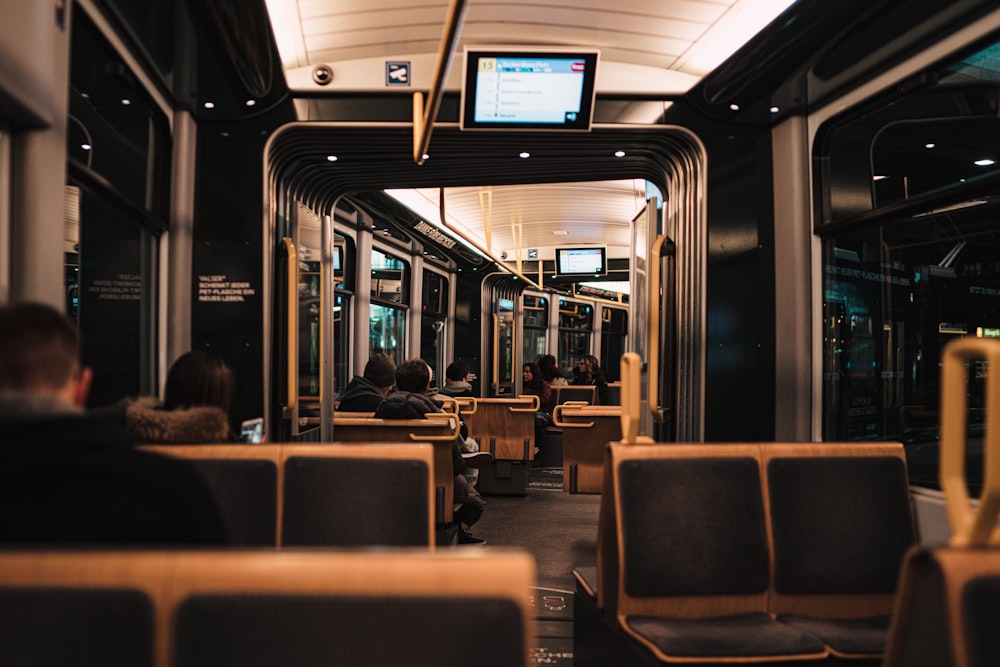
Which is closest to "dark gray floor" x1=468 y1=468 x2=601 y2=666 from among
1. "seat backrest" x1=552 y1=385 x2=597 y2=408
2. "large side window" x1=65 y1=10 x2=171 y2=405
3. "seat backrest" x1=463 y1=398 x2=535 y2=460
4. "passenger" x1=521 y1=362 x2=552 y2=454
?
"seat backrest" x1=463 y1=398 x2=535 y2=460

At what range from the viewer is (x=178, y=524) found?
1607 mm

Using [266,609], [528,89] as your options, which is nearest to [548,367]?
[528,89]

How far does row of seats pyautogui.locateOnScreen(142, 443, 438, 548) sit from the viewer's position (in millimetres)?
2867

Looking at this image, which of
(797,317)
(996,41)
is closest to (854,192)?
(797,317)

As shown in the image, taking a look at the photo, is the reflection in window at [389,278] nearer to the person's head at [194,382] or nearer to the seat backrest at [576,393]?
the seat backrest at [576,393]

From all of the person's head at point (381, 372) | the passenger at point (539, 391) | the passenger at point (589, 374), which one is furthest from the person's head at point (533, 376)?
the person's head at point (381, 372)

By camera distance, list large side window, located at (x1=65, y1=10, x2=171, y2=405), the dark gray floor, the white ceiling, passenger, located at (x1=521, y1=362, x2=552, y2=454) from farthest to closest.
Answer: passenger, located at (x1=521, y1=362, x2=552, y2=454)
the white ceiling
the dark gray floor
large side window, located at (x1=65, y1=10, x2=171, y2=405)

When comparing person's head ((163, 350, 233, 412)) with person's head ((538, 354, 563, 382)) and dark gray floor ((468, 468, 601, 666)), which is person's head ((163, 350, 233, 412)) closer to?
dark gray floor ((468, 468, 601, 666))

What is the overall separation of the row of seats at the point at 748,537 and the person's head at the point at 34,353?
184cm

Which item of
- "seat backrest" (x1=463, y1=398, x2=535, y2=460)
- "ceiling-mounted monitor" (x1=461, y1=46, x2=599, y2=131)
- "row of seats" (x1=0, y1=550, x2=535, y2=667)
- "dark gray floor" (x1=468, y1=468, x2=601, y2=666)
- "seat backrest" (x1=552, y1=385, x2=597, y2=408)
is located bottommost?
"dark gray floor" (x1=468, y1=468, x2=601, y2=666)

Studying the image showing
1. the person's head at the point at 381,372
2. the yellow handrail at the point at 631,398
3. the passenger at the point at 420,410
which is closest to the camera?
the yellow handrail at the point at 631,398

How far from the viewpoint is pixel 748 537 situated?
2994 millimetres

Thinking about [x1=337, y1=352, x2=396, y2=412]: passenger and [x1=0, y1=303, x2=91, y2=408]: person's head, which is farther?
[x1=337, y1=352, x2=396, y2=412]: passenger

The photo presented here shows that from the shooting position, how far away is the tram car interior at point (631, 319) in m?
1.28
